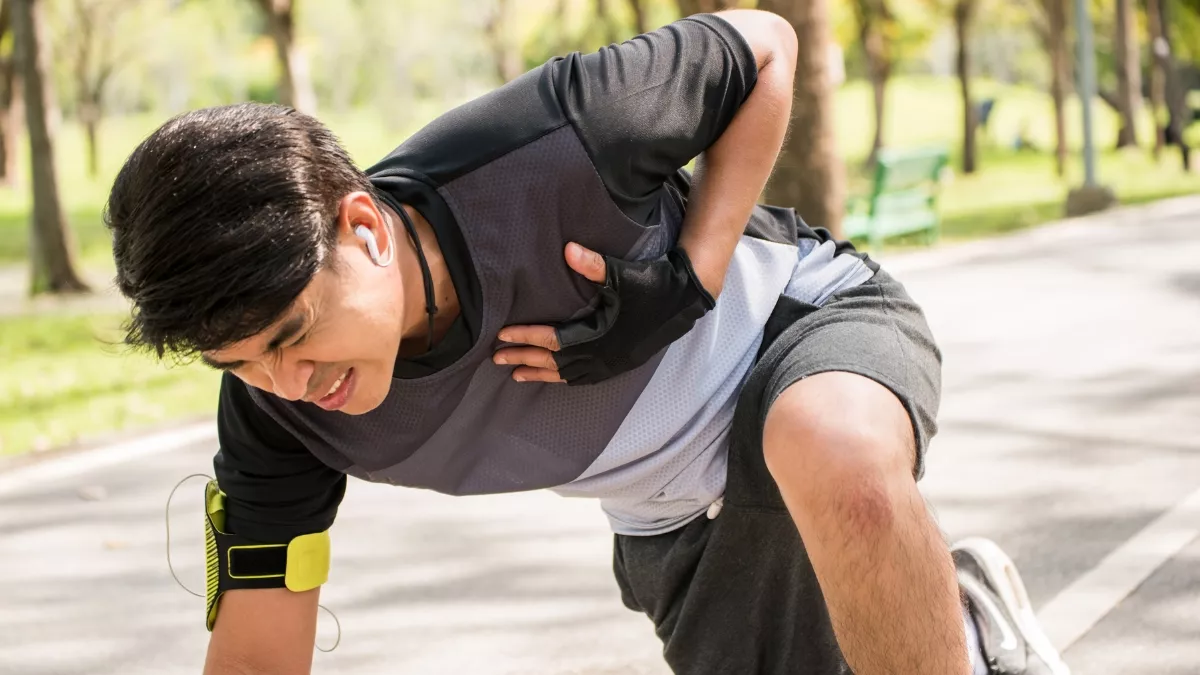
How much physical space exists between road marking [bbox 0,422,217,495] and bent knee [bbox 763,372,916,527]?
13.7 feet

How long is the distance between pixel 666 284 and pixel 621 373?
202mm

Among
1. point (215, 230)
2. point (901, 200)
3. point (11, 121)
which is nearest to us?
point (215, 230)

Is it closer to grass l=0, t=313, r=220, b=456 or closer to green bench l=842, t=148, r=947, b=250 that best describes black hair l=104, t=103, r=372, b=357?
grass l=0, t=313, r=220, b=456

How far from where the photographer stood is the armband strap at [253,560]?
2617 mm

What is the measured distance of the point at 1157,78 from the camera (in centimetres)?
2491

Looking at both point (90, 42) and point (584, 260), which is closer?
point (584, 260)

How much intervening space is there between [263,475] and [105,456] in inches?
146

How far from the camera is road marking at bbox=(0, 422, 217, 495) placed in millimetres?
5719

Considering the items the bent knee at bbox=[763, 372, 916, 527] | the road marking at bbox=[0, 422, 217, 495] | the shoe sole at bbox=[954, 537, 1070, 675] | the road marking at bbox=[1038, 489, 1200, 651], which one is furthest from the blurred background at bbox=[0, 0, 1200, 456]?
the road marking at bbox=[1038, 489, 1200, 651]

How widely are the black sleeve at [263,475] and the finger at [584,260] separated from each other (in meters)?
0.60

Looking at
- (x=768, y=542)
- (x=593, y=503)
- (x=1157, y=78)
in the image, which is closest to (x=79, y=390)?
(x=593, y=503)

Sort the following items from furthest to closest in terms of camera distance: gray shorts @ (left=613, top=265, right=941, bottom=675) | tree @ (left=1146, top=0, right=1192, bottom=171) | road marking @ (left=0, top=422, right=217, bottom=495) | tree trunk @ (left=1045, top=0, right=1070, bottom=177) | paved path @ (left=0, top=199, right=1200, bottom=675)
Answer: tree @ (left=1146, top=0, right=1192, bottom=171)
tree trunk @ (left=1045, top=0, right=1070, bottom=177)
road marking @ (left=0, top=422, right=217, bottom=495)
paved path @ (left=0, top=199, right=1200, bottom=675)
gray shorts @ (left=613, top=265, right=941, bottom=675)

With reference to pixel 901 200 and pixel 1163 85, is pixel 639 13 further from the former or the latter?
pixel 901 200

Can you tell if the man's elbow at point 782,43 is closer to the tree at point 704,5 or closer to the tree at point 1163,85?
the tree at point 704,5
